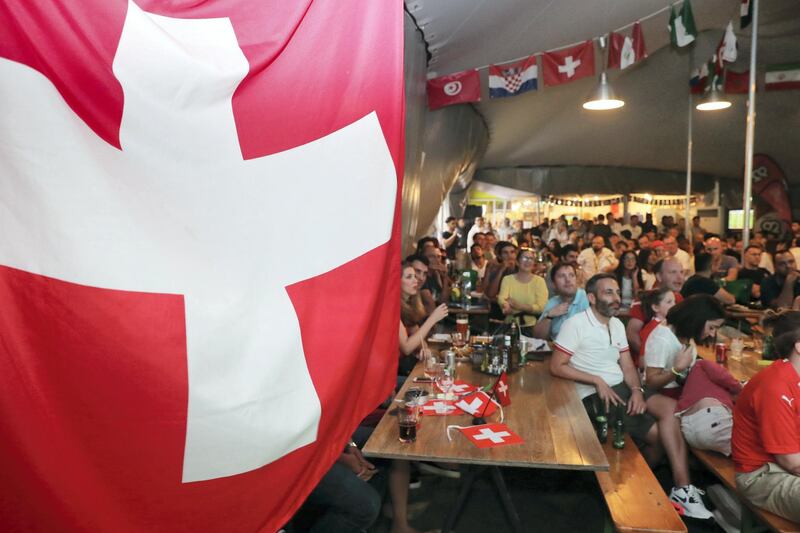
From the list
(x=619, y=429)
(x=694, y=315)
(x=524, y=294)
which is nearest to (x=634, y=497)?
(x=619, y=429)

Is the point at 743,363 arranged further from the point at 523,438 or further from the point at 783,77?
the point at 783,77

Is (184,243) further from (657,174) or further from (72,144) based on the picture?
(657,174)

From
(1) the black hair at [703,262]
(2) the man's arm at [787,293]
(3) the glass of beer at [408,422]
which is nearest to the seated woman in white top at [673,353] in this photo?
(3) the glass of beer at [408,422]

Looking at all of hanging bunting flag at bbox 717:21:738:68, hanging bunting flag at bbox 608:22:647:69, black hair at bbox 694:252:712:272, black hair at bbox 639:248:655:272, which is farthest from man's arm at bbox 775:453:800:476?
hanging bunting flag at bbox 717:21:738:68

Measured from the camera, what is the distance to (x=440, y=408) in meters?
3.18

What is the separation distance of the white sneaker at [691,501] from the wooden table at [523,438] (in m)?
0.95

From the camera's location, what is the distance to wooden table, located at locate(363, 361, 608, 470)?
254 cm

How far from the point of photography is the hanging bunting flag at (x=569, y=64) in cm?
857

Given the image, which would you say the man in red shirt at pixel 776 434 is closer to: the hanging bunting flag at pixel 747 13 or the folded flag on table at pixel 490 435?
the folded flag on table at pixel 490 435

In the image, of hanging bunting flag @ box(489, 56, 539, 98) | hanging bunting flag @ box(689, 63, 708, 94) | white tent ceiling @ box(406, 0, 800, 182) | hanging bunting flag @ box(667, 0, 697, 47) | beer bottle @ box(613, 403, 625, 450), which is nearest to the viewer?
beer bottle @ box(613, 403, 625, 450)

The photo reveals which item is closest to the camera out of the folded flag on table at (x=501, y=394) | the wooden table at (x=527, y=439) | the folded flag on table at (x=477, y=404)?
the wooden table at (x=527, y=439)

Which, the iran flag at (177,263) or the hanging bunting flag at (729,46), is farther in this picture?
the hanging bunting flag at (729,46)

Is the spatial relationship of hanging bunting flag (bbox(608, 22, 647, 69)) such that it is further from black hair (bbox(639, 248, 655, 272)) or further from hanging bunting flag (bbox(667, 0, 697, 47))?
black hair (bbox(639, 248, 655, 272))

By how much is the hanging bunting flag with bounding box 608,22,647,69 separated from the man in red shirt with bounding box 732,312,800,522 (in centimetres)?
638
